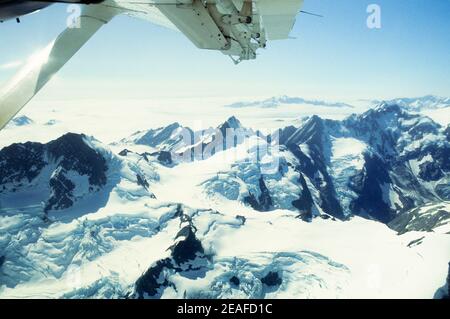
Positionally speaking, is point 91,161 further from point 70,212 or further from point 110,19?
point 110,19

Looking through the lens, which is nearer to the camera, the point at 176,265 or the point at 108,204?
the point at 176,265

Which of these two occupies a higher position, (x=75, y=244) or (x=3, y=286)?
(x=75, y=244)

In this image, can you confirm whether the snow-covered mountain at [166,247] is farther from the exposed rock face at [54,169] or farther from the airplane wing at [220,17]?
the airplane wing at [220,17]

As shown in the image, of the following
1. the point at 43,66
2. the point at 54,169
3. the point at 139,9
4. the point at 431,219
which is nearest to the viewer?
the point at 43,66

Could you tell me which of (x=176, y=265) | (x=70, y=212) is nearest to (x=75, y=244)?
(x=70, y=212)

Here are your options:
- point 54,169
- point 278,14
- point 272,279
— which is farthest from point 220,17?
point 54,169

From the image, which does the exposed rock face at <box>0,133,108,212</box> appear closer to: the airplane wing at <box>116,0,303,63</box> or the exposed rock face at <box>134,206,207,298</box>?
the exposed rock face at <box>134,206,207,298</box>

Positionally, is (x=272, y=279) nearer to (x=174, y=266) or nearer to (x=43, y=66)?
(x=174, y=266)

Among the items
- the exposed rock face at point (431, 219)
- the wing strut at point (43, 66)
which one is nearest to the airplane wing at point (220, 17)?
the wing strut at point (43, 66)
